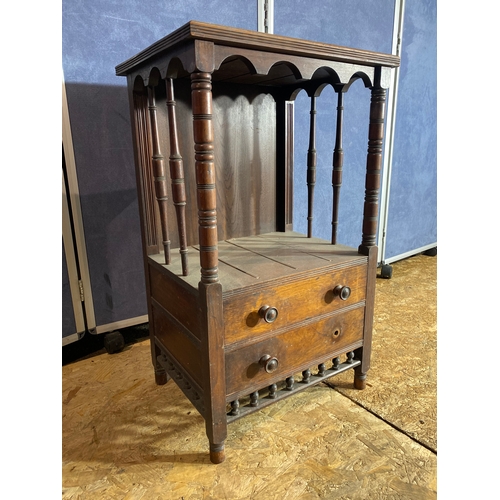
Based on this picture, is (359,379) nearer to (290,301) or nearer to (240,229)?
(290,301)

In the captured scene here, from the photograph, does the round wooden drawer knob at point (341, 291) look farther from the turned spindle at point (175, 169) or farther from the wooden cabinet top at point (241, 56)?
the wooden cabinet top at point (241, 56)

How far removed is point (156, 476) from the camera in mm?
1253

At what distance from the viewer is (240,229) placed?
188 cm

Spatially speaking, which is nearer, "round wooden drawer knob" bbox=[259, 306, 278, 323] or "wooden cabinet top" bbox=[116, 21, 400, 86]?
"wooden cabinet top" bbox=[116, 21, 400, 86]

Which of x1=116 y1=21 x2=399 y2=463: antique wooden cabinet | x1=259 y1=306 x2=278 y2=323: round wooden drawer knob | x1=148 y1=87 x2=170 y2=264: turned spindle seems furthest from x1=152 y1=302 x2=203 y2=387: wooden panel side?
x1=148 y1=87 x2=170 y2=264: turned spindle

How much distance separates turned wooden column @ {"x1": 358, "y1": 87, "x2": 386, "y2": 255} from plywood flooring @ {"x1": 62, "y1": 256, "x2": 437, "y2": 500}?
64 centimetres

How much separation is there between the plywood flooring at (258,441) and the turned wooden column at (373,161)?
64 cm

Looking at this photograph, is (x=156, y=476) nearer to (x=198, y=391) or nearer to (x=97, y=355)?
(x=198, y=391)

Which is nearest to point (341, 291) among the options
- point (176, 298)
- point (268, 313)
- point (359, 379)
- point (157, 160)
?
point (268, 313)

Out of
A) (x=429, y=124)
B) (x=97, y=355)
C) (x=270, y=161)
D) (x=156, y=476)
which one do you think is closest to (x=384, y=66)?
(x=270, y=161)

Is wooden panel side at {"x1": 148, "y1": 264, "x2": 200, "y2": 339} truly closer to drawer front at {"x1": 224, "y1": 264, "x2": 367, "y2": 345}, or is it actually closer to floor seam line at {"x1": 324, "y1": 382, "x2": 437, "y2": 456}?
drawer front at {"x1": 224, "y1": 264, "x2": 367, "y2": 345}

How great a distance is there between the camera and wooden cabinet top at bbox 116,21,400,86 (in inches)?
40.6

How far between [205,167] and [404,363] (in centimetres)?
139

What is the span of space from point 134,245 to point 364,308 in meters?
1.17
